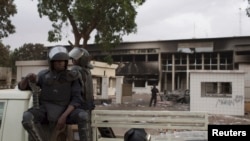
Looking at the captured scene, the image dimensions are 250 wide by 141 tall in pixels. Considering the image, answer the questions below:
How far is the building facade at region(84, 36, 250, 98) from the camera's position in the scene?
56000 millimetres

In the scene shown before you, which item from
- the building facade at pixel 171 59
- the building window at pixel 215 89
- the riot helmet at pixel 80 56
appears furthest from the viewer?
the building facade at pixel 171 59

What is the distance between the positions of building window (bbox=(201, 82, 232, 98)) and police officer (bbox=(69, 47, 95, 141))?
20.1 metres

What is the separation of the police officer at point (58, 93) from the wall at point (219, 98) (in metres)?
20.2

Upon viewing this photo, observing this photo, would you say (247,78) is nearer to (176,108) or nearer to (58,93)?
(176,108)

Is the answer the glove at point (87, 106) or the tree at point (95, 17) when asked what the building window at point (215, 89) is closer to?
the tree at point (95, 17)

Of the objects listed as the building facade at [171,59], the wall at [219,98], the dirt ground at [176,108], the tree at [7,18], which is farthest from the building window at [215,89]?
the building facade at [171,59]

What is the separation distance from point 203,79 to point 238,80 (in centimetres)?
201

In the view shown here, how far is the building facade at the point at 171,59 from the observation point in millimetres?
56000

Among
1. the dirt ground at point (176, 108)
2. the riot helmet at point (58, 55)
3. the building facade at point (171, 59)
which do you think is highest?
the building facade at point (171, 59)

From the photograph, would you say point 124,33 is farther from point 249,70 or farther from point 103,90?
point 103,90

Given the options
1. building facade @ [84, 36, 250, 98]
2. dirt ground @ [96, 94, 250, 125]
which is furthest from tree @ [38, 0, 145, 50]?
building facade @ [84, 36, 250, 98]

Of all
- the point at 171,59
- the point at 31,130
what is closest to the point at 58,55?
the point at 31,130

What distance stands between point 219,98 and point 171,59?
122ft

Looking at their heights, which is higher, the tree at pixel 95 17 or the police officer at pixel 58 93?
the tree at pixel 95 17
